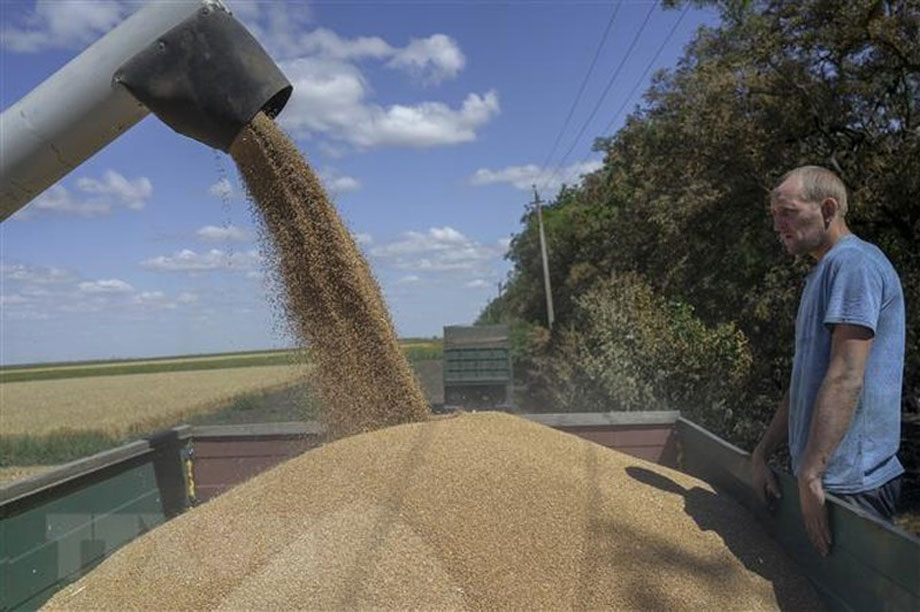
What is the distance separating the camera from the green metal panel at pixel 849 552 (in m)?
1.85

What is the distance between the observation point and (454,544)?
261 cm

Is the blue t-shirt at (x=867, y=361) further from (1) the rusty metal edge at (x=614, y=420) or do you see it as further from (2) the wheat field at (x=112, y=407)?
(2) the wheat field at (x=112, y=407)

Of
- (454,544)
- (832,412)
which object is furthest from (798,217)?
(454,544)

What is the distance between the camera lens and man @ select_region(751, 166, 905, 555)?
92.0 inches

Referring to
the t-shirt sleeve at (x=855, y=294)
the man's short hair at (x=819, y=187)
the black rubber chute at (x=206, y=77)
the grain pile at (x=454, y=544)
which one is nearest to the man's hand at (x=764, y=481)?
the grain pile at (x=454, y=544)

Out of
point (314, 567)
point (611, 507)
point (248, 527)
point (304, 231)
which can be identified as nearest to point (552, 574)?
point (611, 507)

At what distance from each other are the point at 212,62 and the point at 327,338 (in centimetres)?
171

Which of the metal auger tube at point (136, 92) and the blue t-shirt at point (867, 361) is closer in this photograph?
the metal auger tube at point (136, 92)

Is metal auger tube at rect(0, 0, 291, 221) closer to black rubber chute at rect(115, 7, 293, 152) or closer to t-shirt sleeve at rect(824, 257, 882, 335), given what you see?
black rubber chute at rect(115, 7, 293, 152)

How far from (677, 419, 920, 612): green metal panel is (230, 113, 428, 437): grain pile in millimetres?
1675

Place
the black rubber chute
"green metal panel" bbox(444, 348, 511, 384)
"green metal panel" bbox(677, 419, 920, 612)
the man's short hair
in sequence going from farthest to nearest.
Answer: "green metal panel" bbox(444, 348, 511, 384), the man's short hair, the black rubber chute, "green metal panel" bbox(677, 419, 920, 612)

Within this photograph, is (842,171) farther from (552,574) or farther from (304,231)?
(552,574)

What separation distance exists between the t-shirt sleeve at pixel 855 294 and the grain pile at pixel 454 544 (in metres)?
0.79

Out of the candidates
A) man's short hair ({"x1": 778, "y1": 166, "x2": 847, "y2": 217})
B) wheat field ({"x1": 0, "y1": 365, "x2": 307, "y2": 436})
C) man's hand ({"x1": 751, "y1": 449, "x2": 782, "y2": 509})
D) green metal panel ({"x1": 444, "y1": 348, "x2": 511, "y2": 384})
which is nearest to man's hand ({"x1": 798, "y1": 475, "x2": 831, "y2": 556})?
man's hand ({"x1": 751, "y1": 449, "x2": 782, "y2": 509})
